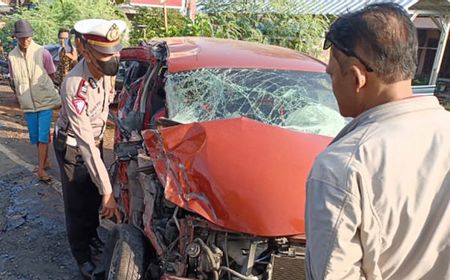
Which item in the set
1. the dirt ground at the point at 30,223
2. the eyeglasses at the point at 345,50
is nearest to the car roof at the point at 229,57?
the dirt ground at the point at 30,223

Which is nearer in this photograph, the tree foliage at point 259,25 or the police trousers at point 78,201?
the police trousers at point 78,201

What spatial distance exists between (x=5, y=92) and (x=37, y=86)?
258 inches

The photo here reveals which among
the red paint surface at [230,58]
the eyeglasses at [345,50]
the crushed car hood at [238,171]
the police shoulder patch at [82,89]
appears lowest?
the crushed car hood at [238,171]

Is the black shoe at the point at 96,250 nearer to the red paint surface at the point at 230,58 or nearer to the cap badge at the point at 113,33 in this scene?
the red paint surface at the point at 230,58

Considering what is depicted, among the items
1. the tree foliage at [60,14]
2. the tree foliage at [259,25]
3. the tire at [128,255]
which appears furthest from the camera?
the tree foliage at [60,14]

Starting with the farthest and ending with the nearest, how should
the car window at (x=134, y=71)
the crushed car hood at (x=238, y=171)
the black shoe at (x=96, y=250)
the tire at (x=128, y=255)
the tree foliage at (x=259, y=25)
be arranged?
the tree foliage at (x=259, y=25) → the car window at (x=134, y=71) → the black shoe at (x=96, y=250) → the tire at (x=128, y=255) → the crushed car hood at (x=238, y=171)

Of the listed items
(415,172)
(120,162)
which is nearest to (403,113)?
(415,172)

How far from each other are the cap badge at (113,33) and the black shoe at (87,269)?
1.67 m

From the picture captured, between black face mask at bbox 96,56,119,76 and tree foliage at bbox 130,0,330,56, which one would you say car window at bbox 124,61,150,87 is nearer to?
black face mask at bbox 96,56,119,76

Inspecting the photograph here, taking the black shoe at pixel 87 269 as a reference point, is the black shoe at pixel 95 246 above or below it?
above

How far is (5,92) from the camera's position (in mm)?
11258

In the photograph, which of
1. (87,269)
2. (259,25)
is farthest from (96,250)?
(259,25)

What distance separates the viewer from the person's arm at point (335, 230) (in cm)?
107

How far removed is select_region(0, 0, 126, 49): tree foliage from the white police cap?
8472 millimetres
